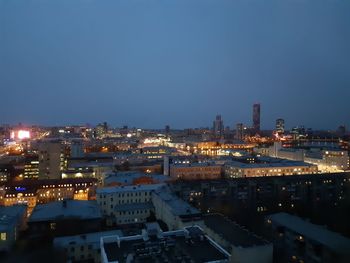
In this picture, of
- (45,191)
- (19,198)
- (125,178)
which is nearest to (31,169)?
(45,191)

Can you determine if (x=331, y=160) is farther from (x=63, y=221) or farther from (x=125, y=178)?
(x=63, y=221)

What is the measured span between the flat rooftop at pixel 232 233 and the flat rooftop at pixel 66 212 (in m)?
2.09

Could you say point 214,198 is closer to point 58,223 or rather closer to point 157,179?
point 157,179

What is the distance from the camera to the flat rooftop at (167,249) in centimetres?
334

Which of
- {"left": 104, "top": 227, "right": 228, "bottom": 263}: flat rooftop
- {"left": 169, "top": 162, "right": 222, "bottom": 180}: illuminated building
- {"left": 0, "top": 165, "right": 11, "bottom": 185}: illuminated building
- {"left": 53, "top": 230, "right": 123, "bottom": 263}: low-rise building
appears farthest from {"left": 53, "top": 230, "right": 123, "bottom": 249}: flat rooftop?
{"left": 0, "top": 165, "right": 11, "bottom": 185}: illuminated building

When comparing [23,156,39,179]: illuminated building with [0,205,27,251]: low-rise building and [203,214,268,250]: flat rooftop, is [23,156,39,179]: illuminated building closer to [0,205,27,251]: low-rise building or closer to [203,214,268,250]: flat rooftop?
[0,205,27,251]: low-rise building

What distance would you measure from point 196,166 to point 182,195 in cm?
394

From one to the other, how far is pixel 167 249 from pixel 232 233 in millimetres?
1040

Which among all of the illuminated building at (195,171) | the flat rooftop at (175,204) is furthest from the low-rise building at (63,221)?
the illuminated building at (195,171)

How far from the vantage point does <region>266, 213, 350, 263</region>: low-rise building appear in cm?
414

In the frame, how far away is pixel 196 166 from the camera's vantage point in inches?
430

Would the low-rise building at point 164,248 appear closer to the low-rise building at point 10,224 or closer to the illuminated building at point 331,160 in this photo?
the low-rise building at point 10,224

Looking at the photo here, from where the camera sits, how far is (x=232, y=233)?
4176 mm

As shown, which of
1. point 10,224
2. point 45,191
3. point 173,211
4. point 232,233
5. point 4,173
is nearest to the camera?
point 232,233
